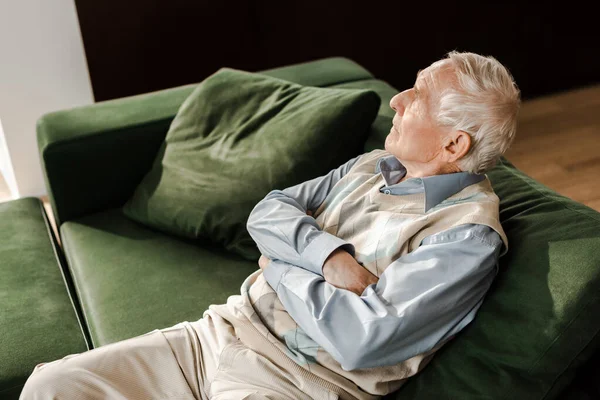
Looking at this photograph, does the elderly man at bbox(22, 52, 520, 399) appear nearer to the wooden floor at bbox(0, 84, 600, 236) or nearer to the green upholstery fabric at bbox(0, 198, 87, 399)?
the green upholstery fabric at bbox(0, 198, 87, 399)

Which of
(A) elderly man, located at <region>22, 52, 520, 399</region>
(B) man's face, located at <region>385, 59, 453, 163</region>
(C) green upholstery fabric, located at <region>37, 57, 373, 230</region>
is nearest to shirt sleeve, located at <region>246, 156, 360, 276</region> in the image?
(A) elderly man, located at <region>22, 52, 520, 399</region>

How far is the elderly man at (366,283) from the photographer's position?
135 centimetres

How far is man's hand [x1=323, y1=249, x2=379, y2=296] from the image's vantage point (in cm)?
145

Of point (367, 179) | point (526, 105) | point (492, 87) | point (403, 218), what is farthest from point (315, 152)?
point (526, 105)

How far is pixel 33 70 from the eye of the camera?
9.58ft

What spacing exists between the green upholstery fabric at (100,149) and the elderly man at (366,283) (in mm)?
758

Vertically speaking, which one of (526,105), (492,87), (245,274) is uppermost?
(492,87)

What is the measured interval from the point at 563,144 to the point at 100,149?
7.61 ft

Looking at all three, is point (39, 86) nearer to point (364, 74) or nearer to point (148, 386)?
point (364, 74)

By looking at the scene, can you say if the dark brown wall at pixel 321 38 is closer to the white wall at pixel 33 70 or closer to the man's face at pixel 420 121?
the white wall at pixel 33 70

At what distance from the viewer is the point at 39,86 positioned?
9.70 ft

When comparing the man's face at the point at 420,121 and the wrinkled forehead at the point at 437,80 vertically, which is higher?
the wrinkled forehead at the point at 437,80

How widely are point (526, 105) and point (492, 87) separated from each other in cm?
278

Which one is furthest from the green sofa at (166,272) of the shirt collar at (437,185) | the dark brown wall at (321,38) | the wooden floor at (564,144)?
the wooden floor at (564,144)
